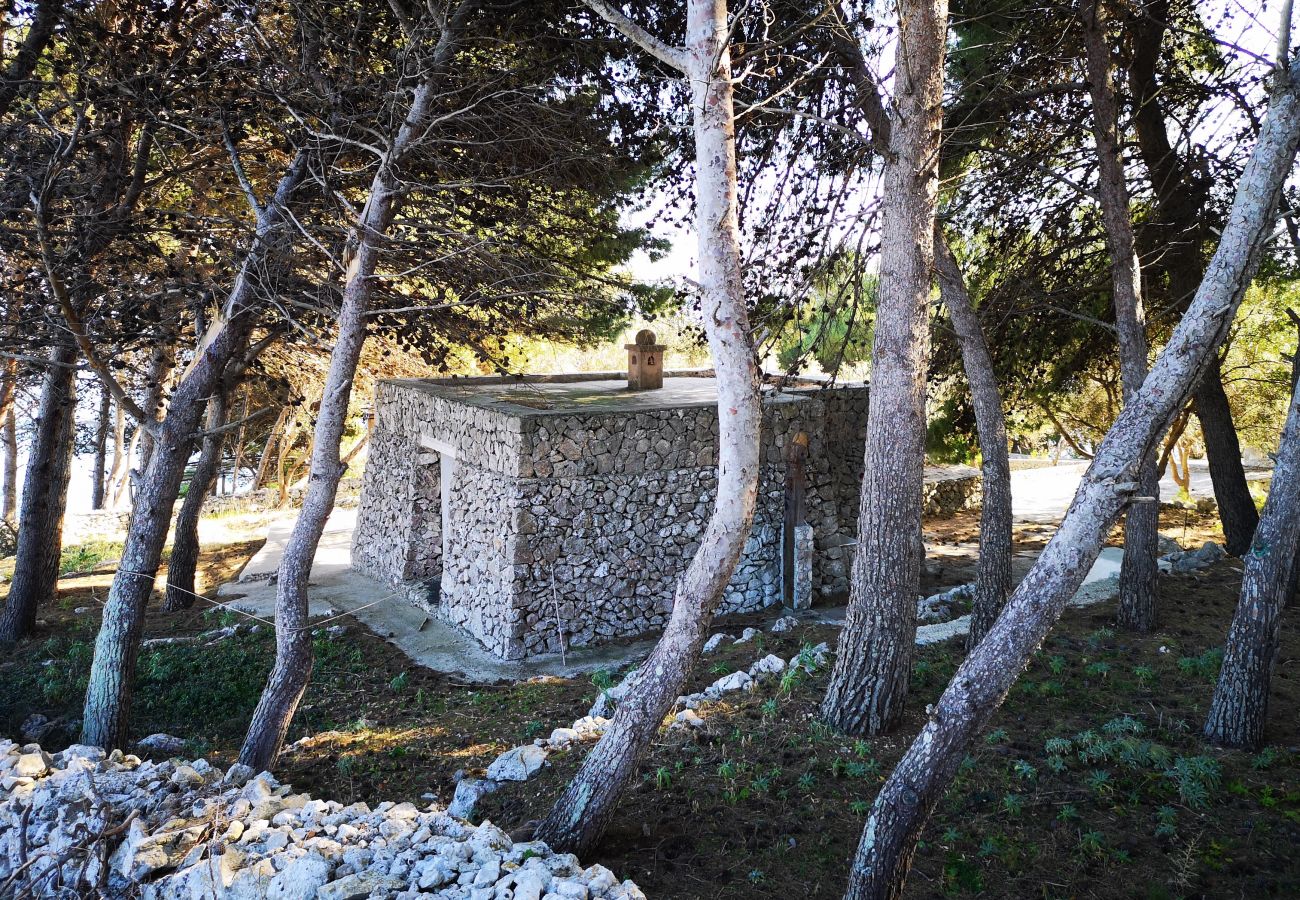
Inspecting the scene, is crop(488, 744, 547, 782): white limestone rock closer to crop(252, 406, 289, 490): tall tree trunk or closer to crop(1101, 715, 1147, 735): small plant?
crop(1101, 715, 1147, 735): small plant

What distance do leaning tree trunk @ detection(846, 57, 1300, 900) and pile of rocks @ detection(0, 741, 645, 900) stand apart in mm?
1166

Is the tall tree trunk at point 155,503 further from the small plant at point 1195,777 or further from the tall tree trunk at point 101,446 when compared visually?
the tall tree trunk at point 101,446

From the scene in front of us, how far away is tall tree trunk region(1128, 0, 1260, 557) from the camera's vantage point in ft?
28.0

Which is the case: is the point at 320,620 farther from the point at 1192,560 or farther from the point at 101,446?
the point at 101,446

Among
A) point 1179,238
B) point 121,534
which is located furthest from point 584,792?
point 121,534

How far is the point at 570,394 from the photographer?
11.2 meters

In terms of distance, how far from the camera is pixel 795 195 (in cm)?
673

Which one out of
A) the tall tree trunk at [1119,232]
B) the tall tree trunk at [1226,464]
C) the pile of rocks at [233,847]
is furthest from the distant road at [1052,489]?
the pile of rocks at [233,847]

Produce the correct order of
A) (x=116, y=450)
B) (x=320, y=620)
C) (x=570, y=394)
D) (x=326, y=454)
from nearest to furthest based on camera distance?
(x=326, y=454)
(x=320, y=620)
(x=570, y=394)
(x=116, y=450)

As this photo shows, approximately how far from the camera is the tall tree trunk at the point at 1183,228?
8.54 m

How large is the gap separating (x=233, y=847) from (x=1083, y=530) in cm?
386

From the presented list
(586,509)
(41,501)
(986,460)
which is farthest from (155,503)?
(986,460)

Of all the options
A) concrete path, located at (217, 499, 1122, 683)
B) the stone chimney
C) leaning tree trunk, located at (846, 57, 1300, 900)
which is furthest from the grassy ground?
the stone chimney

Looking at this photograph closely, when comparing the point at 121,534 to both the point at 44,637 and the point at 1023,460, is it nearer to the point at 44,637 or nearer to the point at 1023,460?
the point at 44,637
